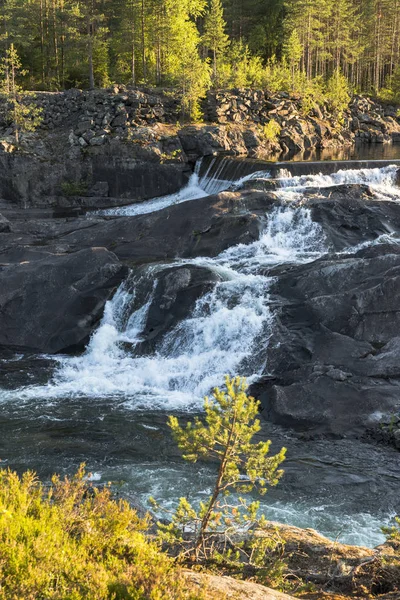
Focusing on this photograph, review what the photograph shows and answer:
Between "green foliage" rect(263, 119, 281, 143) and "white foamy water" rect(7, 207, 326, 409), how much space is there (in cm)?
1938

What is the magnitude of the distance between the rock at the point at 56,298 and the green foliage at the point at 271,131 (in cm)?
2034

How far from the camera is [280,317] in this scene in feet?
51.9

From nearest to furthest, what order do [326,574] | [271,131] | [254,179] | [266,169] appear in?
[326,574] < [254,179] < [266,169] < [271,131]

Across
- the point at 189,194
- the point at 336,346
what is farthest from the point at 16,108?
the point at 336,346

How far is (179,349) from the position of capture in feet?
52.7

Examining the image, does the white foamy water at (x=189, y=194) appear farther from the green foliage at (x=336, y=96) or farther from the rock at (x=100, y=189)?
the green foliage at (x=336, y=96)

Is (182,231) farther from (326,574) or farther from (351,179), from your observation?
(326,574)

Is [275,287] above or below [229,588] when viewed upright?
above

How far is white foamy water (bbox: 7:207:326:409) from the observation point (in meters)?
14.5

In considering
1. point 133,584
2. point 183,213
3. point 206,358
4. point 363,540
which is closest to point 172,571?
point 133,584

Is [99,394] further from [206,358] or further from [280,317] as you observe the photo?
[280,317]

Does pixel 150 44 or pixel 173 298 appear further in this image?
pixel 150 44

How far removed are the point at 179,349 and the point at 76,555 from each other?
1098cm

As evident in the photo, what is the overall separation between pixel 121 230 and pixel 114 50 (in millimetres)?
27876
